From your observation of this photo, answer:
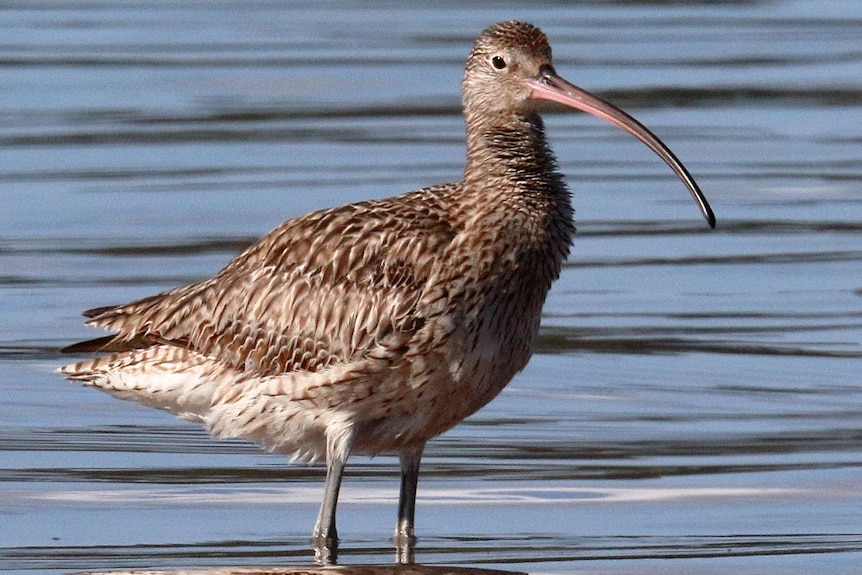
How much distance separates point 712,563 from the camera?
8633 millimetres

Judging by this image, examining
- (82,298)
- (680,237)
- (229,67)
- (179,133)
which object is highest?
(229,67)

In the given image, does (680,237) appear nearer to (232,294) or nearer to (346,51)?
(232,294)

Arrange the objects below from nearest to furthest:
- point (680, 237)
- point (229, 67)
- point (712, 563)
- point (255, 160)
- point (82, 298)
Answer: point (712, 563)
point (82, 298)
point (680, 237)
point (255, 160)
point (229, 67)

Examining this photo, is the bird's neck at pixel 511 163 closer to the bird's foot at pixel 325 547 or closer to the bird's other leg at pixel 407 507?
the bird's other leg at pixel 407 507

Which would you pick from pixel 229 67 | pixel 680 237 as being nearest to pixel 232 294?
pixel 680 237

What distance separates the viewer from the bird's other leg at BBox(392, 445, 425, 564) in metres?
8.98

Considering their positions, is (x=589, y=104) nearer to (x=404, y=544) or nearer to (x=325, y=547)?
(x=404, y=544)

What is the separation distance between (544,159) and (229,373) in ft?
4.97

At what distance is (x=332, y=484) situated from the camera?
29.9 ft

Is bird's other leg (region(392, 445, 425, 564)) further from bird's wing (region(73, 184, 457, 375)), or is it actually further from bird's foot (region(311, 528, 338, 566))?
bird's wing (region(73, 184, 457, 375))

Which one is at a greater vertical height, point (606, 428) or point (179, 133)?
point (179, 133)

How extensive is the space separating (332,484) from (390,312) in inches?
27.9

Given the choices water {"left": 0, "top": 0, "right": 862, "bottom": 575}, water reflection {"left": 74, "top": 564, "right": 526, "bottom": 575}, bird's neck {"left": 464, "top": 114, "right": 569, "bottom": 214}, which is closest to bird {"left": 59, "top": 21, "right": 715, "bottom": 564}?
bird's neck {"left": 464, "top": 114, "right": 569, "bottom": 214}

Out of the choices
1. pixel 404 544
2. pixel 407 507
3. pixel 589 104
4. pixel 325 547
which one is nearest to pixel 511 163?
pixel 589 104
